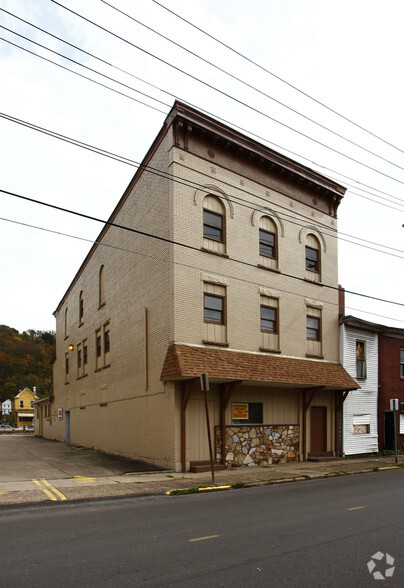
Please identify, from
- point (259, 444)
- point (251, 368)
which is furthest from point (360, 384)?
point (251, 368)

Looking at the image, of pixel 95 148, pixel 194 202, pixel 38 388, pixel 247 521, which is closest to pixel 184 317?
pixel 194 202

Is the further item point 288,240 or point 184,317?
point 288,240

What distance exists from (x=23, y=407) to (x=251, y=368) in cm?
10612

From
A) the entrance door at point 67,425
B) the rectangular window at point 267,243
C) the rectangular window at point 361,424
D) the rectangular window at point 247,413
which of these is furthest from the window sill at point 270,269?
the entrance door at point 67,425

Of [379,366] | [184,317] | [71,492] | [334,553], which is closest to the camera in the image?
[334,553]

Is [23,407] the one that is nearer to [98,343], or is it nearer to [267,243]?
[98,343]

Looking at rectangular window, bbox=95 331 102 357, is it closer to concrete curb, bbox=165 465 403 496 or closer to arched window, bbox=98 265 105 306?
arched window, bbox=98 265 105 306

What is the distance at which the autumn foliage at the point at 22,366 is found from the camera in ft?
392

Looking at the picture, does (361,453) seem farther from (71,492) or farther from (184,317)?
(71,492)

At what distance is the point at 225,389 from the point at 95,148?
9.47 meters

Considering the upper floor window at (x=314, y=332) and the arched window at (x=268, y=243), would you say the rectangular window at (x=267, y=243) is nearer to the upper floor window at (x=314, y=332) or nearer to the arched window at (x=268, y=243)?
the arched window at (x=268, y=243)

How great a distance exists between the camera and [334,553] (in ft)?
21.9

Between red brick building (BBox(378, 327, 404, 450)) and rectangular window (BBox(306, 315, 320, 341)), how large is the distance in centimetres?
473

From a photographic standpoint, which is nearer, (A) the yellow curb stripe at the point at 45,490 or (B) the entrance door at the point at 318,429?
(A) the yellow curb stripe at the point at 45,490
